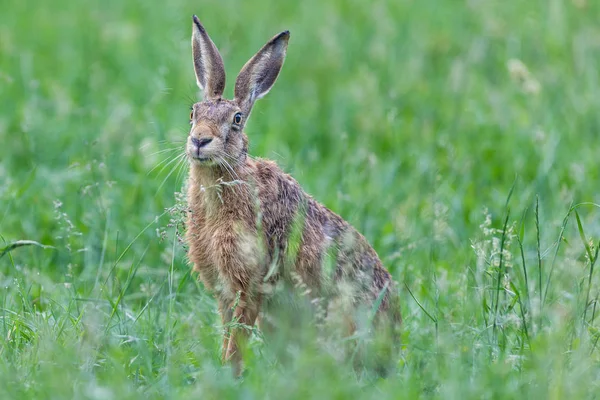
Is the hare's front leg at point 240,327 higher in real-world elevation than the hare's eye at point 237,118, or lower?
lower

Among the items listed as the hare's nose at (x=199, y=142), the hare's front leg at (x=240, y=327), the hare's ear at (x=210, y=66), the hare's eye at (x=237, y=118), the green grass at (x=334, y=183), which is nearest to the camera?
the green grass at (x=334, y=183)

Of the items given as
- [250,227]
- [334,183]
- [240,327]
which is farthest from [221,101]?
[334,183]

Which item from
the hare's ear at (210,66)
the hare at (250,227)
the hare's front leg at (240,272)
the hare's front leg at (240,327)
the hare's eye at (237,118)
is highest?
the hare's ear at (210,66)

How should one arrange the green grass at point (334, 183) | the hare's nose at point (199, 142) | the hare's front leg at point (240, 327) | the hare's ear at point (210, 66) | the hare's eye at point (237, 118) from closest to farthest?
the green grass at point (334, 183) → the hare's front leg at point (240, 327) → the hare's nose at point (199, 142) → the hare's eye at point (237, 118) → the hare's ear at point (210, 66)

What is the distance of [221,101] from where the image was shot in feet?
15.6

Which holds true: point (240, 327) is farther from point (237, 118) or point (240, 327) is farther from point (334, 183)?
point (334, 183)

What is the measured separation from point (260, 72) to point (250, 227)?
31.1 inches

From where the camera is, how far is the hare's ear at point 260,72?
16.0 feet

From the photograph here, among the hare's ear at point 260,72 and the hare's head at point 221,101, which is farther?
the hare's ear at point 260,72

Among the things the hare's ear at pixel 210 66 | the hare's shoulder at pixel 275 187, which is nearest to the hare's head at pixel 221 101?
the hare's ear at pixel 210 66

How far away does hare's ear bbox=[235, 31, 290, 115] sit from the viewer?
4.87m

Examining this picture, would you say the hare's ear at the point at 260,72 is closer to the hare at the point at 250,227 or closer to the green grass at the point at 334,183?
the hare at the point at 250,227

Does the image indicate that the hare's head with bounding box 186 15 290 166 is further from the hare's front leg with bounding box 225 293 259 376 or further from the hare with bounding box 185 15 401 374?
the hare's front leg with bounding box 225 293 259 376

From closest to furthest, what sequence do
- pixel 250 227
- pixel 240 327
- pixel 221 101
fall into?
pixel 240 327
pixel 250 227
pixel 221 101
